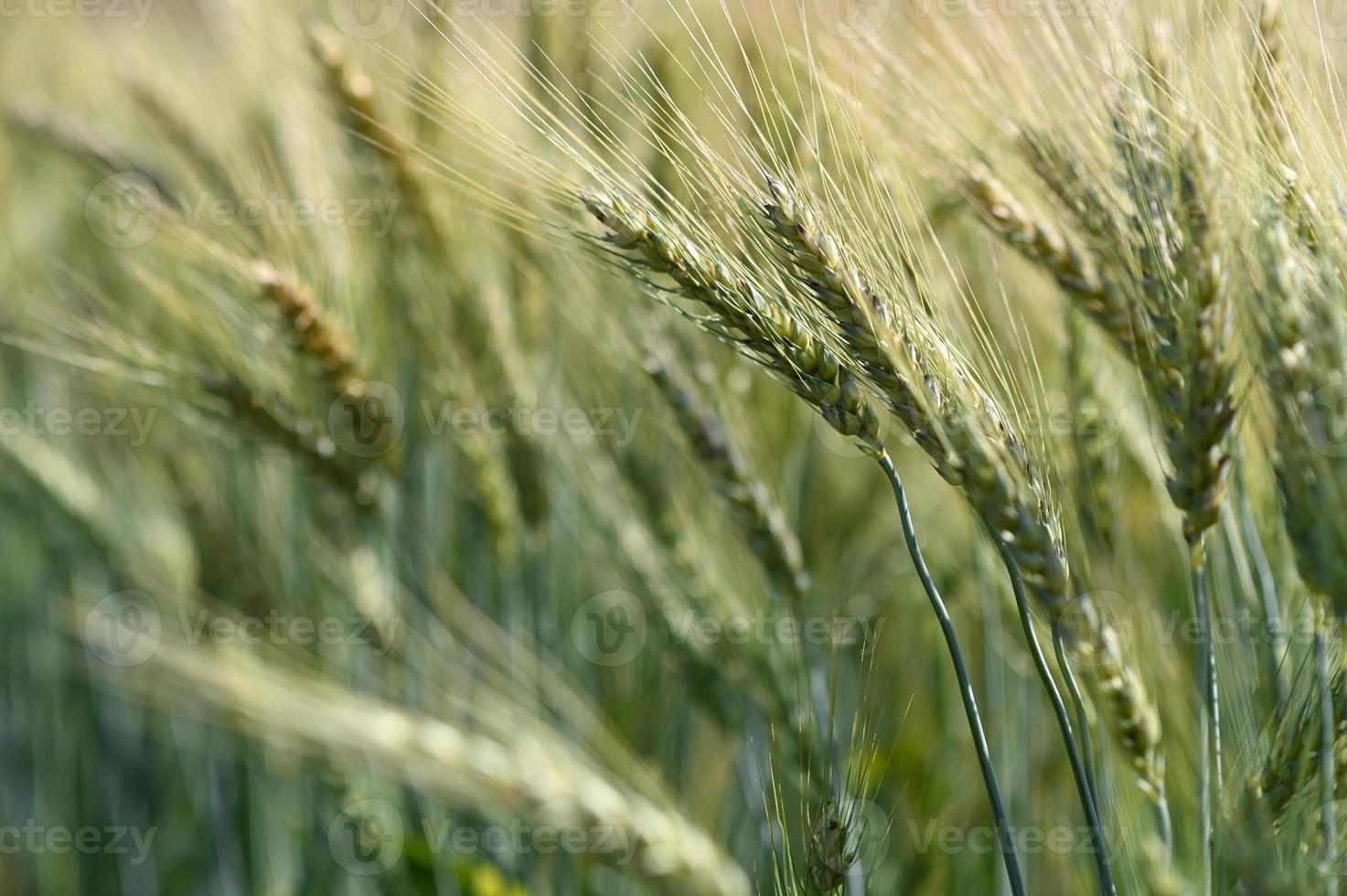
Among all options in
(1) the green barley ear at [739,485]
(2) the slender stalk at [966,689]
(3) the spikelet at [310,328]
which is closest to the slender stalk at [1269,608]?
(2) the slender stalk at [966,689]

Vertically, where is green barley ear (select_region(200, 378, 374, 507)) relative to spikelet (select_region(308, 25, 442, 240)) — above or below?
below

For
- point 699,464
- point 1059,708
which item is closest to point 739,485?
point 699,464

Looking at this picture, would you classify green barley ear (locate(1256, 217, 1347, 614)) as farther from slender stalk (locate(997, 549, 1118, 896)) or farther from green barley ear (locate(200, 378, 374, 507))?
green barley ear (locate(200, 378, 374, 507))

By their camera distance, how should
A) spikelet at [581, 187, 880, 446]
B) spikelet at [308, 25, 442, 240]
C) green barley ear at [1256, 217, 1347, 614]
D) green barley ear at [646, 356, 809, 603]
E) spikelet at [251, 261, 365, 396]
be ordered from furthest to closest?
spikelet at [308, 25, 442, 240] < spikelet at [251, 261, 365, 396] < green barley ear at [646, 356, 809, 603] < spikelet at [581, 187, 880, 446] < green barley ear at [1256, 217, 1347, 614]

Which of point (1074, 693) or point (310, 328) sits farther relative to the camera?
point (310, 328)

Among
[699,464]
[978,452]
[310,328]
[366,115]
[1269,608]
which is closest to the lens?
[978,452]

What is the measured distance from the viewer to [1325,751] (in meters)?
0.58

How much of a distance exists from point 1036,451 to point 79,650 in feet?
5.56

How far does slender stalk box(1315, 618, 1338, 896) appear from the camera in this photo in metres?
0.58

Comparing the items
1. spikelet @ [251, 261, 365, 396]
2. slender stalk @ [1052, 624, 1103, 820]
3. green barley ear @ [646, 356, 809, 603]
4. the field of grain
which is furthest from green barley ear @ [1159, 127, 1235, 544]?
spikelet @ [251, 261, 365, 396]

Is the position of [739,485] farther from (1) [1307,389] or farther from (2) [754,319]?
(1) [1307,389]

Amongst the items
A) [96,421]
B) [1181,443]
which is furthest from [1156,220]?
[96,421]

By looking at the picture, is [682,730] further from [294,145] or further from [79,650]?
[79,650]

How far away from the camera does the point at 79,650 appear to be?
5.77ft
